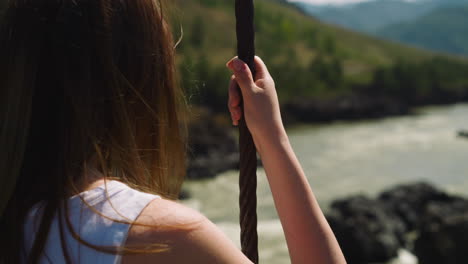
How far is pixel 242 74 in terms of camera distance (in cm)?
66

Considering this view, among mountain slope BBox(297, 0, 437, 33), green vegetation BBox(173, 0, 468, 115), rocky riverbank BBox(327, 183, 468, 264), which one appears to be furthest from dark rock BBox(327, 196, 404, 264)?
mountain slope BBox(297, 0, 437, 33)

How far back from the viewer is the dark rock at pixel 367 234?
5.32 metres

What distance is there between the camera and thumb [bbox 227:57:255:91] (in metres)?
0.66

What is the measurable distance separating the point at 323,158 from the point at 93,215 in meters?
10.5

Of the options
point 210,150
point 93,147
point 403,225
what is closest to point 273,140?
point 93,147

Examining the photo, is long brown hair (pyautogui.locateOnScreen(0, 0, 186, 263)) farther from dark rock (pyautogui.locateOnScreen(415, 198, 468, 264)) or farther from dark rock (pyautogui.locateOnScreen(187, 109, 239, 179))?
dark rock (pyautogui.locateOnScreen(187, 109, 239, 179))

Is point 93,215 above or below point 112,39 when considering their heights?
below

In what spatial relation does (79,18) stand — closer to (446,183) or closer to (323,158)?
(446,183)

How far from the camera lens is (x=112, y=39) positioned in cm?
58

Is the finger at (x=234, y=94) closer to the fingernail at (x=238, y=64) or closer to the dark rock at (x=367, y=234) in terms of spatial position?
the fingernail at (x=238, y=64)

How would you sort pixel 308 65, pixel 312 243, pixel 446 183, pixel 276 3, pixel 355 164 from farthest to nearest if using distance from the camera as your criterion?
pixel 276 3
pixel 308 65
pixel 355 164
pixel 446 183
pixel 312 243

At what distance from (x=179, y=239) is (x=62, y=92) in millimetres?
200

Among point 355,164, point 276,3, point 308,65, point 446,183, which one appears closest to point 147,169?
point 446,183

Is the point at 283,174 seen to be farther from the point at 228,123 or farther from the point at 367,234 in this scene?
the point at 228,123
